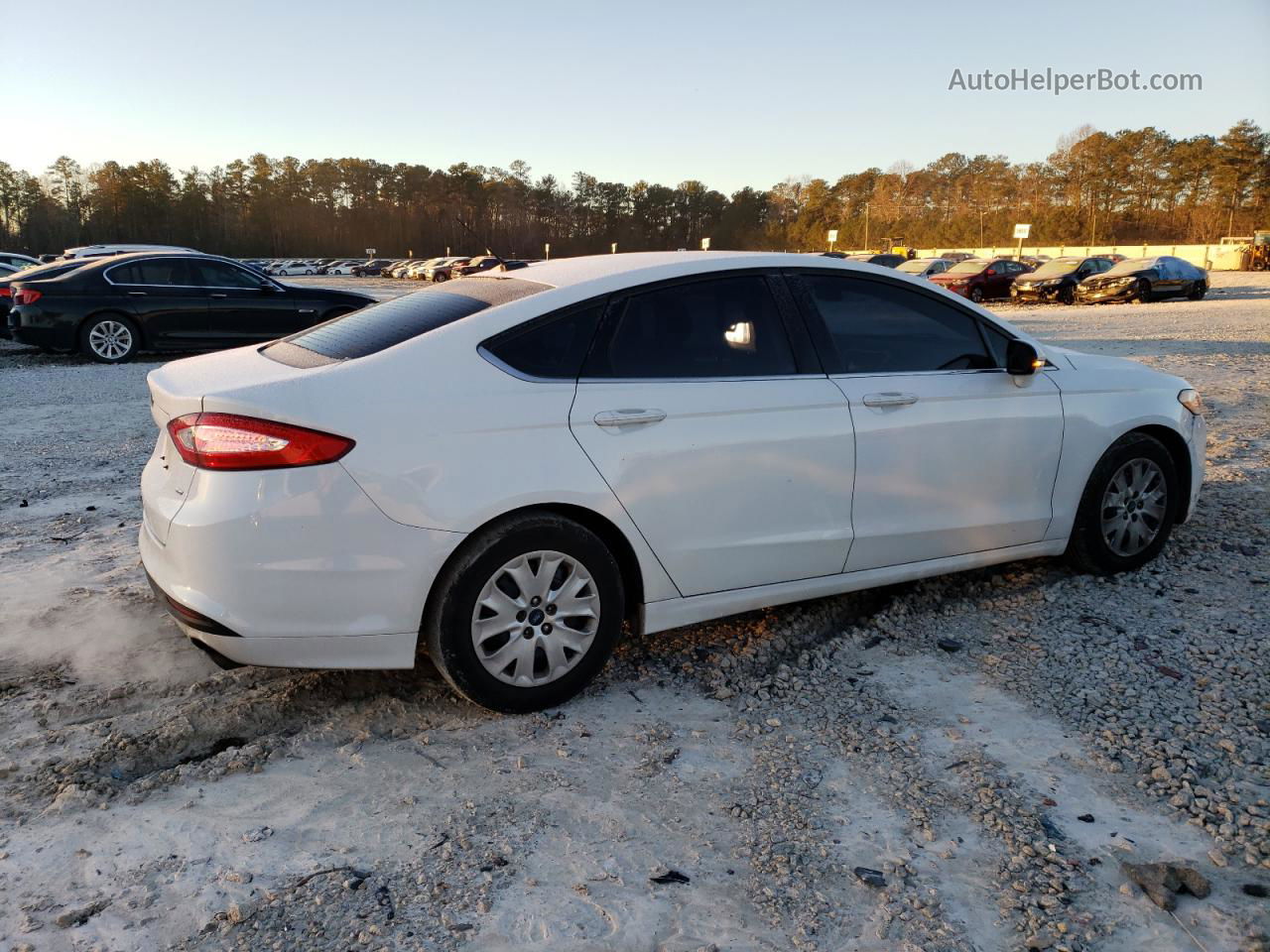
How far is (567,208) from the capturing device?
135 m

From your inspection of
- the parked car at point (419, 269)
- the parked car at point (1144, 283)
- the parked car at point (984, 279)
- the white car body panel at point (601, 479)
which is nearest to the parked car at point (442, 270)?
the parked car at point (419, 269)

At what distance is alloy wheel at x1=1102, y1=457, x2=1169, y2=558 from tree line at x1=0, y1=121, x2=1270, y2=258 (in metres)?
83.8

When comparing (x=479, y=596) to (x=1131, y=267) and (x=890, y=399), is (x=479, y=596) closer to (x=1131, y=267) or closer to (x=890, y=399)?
(x=890, y=399)

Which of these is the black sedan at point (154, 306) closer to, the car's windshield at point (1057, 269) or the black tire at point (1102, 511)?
the black tire at point (1102, 511)

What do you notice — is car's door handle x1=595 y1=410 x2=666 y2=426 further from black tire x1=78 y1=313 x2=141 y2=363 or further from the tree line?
the tree line

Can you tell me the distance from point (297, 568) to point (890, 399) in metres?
2.41

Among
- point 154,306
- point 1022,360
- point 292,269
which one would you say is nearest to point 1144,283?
point 154,306

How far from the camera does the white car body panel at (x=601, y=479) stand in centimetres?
305

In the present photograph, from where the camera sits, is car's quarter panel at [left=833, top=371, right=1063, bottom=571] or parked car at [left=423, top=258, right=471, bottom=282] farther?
parked car at [left=423, top=258, right=471, bottom=282]

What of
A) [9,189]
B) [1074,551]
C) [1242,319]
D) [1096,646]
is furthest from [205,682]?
[9,189]

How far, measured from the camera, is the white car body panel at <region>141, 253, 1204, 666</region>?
10.0 feet

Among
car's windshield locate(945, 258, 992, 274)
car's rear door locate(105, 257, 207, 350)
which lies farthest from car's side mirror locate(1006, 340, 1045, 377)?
car's windshield locate(945, 258, 992, 274)

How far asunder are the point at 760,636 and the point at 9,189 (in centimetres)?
12034

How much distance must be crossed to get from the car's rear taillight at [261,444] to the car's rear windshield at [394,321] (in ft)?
1.38
